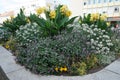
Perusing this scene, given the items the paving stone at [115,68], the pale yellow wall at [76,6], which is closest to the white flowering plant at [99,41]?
the paving stone at [115,68]

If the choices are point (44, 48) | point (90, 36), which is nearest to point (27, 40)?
point (44, 48)

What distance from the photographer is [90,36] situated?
11.9 ft

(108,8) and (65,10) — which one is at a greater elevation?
(65,10)

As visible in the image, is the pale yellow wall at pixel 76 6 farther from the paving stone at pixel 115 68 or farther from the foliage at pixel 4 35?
the paving stone at pixel 115 68

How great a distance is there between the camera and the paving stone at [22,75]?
2.36m

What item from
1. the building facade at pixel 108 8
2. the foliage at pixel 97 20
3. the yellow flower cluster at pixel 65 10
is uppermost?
the yellow flower cluster at pixel 65 10

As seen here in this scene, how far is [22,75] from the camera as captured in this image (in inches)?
97.1

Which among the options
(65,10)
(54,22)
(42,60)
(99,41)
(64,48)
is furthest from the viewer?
(65,10)

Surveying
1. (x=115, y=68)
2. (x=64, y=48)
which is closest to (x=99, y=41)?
(x=115, y=68)

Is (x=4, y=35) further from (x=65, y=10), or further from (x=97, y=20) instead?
(x=97, y=20)

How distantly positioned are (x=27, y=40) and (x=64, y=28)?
1316 millimetres

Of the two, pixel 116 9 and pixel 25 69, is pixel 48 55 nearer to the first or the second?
pixel 25 69

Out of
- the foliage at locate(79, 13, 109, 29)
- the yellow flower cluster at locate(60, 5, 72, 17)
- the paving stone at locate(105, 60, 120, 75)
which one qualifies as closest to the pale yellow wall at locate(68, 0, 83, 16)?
the foliage at locate(79, 13, 109, 29)

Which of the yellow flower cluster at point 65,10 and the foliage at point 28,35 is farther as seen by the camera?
the foliage at point 28,35
